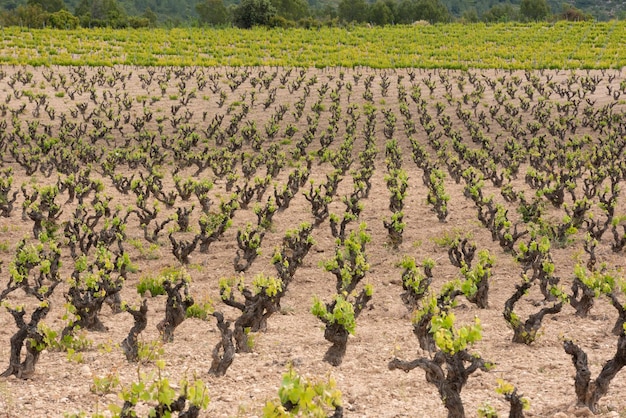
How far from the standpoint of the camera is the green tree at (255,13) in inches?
2970

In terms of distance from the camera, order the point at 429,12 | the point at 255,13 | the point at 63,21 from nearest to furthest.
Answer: the point at 63,21 → the point at 255,13 → the point at 429,12

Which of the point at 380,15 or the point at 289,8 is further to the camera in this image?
the point at 289,8

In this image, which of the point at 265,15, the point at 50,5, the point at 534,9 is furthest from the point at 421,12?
the point at 50,5

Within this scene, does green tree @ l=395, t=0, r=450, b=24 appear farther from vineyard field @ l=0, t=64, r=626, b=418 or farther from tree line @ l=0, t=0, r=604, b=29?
vineyard field @ l=0, t=64, r=626, b=418

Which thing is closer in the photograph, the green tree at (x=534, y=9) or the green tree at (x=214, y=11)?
the green tree at (x=214, y=11)

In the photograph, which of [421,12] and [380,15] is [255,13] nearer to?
[380,15]

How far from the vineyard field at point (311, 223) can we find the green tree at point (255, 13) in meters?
36.2

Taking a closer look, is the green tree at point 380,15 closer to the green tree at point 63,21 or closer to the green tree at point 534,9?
the green tree at point 534,9

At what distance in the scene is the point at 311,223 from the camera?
16594mm

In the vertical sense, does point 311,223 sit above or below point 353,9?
below

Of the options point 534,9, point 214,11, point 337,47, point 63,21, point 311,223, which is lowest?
point 311,223

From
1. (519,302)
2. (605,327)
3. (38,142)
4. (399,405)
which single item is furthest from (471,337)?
(38,142)

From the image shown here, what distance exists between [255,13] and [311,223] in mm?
64012

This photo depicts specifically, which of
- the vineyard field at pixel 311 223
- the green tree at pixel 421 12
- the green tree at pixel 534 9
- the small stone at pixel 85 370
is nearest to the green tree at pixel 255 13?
the green tree at pixel 421 12
